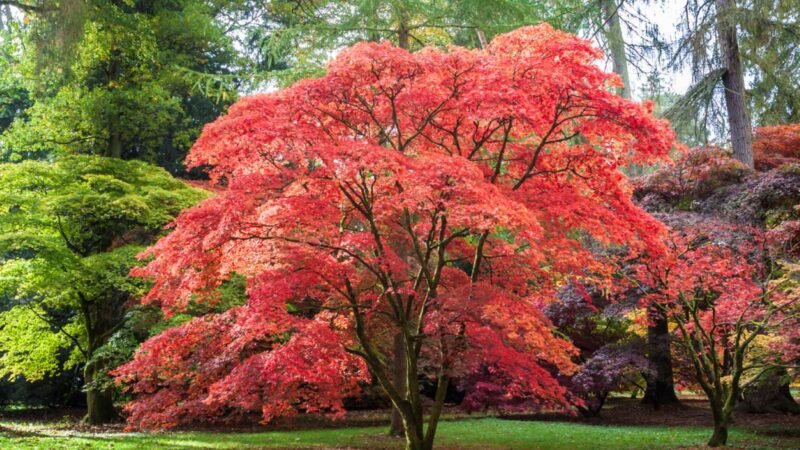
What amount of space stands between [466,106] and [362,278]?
3.14 m

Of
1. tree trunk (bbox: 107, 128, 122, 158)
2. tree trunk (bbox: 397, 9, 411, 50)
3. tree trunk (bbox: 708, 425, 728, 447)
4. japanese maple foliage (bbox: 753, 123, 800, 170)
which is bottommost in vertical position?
tree trunk (bbox: 708, 425, 728, 447)

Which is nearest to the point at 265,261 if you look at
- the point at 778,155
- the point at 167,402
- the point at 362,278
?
the point at 362,278

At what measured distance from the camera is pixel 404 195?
6.50 meters

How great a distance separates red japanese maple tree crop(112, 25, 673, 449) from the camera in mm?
6820

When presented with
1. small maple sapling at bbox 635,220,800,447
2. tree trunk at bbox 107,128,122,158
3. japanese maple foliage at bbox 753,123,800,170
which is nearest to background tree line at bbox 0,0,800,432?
tree trunk at bbox 107,128,122,158

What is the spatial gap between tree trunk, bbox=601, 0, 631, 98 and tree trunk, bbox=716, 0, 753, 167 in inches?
92.2

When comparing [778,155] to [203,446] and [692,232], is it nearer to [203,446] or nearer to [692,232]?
[692,232]

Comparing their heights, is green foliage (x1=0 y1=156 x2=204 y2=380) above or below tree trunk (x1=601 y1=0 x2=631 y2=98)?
below

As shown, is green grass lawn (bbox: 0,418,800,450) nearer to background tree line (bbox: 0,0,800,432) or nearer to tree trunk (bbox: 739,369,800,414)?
background tree line (bbox: 0,0,800,432)

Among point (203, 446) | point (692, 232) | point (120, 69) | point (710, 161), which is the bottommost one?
point (203, 446)

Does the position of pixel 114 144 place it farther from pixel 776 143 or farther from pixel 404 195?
pixel 776 143

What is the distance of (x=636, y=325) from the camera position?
15922 millimetres

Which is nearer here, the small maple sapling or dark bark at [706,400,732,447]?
the small maple sapling

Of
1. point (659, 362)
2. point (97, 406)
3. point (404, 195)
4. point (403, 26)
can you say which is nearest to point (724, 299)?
point (659, 362)
